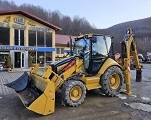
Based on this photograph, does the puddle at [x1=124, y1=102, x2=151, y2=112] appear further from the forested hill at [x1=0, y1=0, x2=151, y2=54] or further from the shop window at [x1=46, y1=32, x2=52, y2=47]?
the forested hill at [x1=0, y1=0, x2=151, y2=54]

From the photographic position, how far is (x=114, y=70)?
820cm

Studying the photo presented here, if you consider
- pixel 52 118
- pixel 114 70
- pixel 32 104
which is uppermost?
pixel 114 70

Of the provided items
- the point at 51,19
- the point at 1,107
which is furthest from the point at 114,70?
the point at 51,19

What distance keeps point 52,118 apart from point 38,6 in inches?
3161

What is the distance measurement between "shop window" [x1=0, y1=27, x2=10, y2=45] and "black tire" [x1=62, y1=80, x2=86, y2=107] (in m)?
17.9

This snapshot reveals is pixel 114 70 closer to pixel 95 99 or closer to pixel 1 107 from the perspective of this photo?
pixel 95 99

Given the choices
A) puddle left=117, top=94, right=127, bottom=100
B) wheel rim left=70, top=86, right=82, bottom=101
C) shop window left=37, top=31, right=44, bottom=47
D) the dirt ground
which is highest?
shop window left=37, top=31, right=44, bottom=47

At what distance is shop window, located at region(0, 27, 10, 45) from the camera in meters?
22.4

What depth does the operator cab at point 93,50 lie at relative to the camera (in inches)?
307

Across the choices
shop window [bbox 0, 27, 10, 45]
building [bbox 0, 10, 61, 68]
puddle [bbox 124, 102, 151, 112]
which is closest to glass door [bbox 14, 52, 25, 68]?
building [bbox 0, 10, 61, 68]

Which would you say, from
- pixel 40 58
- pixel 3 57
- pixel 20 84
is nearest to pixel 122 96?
pixel 20 84

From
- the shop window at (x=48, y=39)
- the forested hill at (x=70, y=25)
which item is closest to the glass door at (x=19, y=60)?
the shop window at (x=48, y=39)

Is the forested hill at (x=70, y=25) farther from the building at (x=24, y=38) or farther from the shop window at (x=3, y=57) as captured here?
the shop window at (x=3, y=57)

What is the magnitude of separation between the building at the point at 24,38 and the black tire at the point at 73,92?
17459mm
